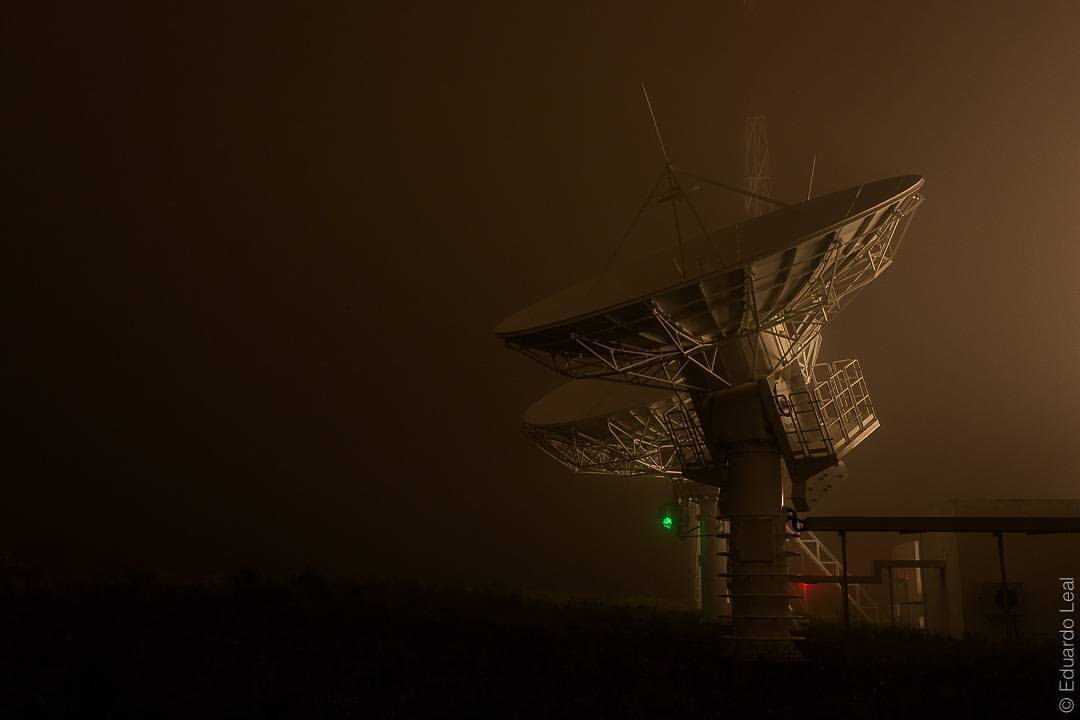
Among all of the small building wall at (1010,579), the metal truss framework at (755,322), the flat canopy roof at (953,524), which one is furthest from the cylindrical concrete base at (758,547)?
the small building wall at (1010,579)

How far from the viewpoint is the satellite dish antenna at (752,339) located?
16.1m

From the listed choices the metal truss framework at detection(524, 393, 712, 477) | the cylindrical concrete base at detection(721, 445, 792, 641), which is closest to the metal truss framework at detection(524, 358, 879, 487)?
the metal truss framework at detection(524, 393, 712, 477)

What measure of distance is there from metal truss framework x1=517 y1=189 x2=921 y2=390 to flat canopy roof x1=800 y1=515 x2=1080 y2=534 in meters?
4.03

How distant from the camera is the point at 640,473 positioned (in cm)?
2967

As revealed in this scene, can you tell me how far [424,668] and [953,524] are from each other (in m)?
12.8

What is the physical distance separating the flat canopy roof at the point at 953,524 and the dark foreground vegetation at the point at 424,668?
2320mm

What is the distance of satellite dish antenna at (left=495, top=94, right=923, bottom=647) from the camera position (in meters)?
16.1

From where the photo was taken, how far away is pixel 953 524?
20625 millimetres

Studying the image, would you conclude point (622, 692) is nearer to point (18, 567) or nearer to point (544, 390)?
point (18, 567)

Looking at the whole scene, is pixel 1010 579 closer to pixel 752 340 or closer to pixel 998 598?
pixel 998 598

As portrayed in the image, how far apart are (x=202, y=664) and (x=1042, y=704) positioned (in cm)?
1011

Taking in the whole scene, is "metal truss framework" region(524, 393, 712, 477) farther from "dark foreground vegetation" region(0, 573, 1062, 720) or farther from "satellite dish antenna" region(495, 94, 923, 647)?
"dark foreground vegetation" region(0, 573, 1062, 720)

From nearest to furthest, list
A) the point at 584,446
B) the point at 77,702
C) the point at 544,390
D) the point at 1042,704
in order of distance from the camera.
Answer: the point at 77,702 < the point at 1042,704 < the point at 584,446 < the point at 544,390

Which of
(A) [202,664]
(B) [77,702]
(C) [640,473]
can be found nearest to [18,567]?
(C) [640,473]
